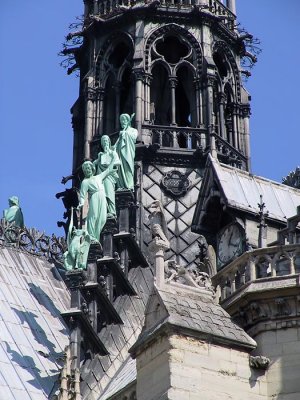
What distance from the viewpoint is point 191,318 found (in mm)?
24547

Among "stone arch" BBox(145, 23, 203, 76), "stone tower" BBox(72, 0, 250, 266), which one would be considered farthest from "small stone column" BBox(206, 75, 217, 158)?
"stone arch" BBox(145, 23, 203, 76)

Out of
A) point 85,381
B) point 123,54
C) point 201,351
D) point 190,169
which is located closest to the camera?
point 201,351

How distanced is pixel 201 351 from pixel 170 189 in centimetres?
2157

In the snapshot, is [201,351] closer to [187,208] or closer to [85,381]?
[85,381]

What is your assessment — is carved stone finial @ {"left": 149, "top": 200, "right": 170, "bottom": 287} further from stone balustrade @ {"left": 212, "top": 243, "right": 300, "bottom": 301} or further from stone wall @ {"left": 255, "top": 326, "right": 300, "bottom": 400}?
stone wall @ {"left": 255, "top": 326, "right": 300, "bottom": 400}

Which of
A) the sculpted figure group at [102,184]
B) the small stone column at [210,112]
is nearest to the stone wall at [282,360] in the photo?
the sculpted figure group at [102,184]

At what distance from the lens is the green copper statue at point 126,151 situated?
1713 inches

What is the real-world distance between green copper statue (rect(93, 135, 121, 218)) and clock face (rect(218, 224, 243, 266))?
1114 cm

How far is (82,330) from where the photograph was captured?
126 feet

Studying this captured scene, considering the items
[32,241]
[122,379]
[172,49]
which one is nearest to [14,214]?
[32,241]

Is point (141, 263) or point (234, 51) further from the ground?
point (234, 51)

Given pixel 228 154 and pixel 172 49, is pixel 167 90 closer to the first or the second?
pixel 172 49

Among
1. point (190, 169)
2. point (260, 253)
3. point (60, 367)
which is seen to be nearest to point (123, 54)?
point (190, 169)

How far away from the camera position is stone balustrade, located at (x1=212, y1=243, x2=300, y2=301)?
1006 inches
